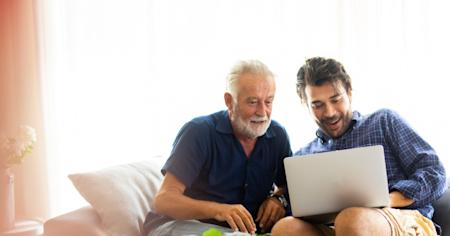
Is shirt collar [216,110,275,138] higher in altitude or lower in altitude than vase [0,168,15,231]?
higher

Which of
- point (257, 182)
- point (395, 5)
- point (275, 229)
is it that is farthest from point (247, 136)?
point (395, 5)

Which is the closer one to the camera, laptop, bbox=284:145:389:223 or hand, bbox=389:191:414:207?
laptop, bbox=284:145:389:223

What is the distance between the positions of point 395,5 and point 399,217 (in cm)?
150

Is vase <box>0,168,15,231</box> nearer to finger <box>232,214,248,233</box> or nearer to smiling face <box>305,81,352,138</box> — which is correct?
finger <box>232,214,248,233</box>

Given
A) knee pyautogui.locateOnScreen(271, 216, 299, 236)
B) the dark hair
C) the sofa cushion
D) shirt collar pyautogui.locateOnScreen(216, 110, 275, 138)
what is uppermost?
the dark hair

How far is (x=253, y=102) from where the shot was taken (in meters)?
1.77

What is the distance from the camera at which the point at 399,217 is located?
1.57m

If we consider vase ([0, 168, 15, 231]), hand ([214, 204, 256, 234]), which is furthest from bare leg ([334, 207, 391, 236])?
vase ([0, 168, 15, 231])

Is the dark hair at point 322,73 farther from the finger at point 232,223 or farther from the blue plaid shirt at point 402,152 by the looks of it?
the finger at point 232,223

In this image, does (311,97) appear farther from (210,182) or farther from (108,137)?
(108,137)

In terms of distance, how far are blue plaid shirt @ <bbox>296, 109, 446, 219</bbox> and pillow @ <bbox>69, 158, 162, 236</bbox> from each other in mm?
624

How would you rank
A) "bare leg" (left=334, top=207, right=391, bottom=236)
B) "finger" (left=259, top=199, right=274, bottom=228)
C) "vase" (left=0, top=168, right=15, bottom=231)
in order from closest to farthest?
1. "bare leg" (left=334, top=207, right=391, bottom=236)
2. "finger" (left=259, top=199, right=274, bottom=228)
3. "vase" (left=0, top=168, right=15, bottom=231)

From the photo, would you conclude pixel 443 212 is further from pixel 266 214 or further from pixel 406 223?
pixel 266 214

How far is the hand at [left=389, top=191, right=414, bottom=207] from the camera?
5.48 ft
